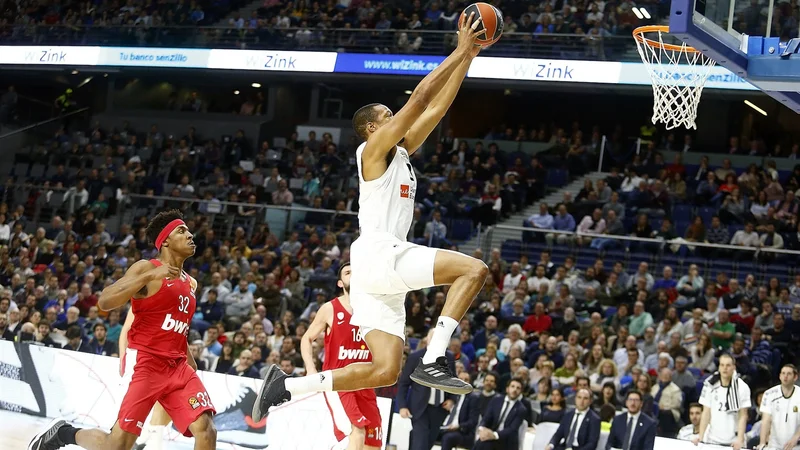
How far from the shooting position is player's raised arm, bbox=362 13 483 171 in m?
5.25

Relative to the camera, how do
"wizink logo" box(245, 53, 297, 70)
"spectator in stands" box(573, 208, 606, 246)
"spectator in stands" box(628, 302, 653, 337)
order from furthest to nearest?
"wizink logo" box(245, 53, 297, 70) < "spectator in stands" box(573, 208, 606, 246) < "spectator in stands" box(628, 302, 653, 337)

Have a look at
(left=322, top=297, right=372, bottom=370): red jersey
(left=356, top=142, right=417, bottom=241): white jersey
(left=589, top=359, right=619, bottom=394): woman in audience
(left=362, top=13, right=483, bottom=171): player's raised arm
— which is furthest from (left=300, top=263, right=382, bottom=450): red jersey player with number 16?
(left=589, top=359, right=619, bottom=394): woman in audience

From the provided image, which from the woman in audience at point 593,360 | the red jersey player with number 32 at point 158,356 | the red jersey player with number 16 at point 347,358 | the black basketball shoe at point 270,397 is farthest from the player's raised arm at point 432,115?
the woman in audience at point 593,360

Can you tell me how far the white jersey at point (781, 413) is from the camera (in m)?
10.2

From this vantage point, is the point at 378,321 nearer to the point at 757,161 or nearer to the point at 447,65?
the point at 447,65

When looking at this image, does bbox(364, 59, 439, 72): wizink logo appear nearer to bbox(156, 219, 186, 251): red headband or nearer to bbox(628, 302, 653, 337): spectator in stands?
bbox(628, 302, 653, 337): spectator in stands

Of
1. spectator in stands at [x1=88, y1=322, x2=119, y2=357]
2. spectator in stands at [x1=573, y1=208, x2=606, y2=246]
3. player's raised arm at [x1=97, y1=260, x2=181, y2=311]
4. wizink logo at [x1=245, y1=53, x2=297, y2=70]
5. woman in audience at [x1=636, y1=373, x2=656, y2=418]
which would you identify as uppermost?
wizink logo at [x1=245, y1=53, x2=297, y2=70]

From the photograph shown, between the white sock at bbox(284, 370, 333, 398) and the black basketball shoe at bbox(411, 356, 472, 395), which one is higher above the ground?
the black basketball shoe at bbox(411, 356, 472, 395)

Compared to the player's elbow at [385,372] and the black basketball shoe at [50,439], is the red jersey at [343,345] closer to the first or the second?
the black basketball shoe at [50,439]

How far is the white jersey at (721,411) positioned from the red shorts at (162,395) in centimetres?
586

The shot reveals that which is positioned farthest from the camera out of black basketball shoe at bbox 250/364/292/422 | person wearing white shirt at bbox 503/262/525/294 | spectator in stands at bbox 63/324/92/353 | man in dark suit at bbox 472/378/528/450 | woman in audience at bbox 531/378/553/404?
person wearing white shirt at bbox 503/262/525/294

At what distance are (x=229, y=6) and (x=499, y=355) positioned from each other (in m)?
14.3

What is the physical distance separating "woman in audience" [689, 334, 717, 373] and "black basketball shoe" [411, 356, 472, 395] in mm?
8445

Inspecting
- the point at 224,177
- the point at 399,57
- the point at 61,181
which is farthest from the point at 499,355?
the point at 61,181
